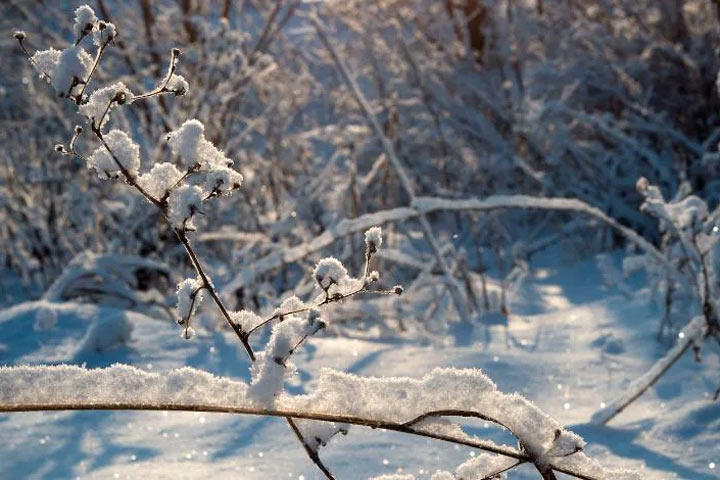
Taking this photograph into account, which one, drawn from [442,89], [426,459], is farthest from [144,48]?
[426,459]

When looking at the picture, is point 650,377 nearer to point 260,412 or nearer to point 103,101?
point 260,412

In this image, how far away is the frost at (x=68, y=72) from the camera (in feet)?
2.39

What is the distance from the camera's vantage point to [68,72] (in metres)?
0.73

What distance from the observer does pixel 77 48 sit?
0.74 m

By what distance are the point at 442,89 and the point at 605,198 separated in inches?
72.0

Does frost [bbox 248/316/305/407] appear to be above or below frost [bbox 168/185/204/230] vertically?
below

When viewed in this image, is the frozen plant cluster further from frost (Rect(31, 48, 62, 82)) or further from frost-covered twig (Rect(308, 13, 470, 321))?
frost-covered twig (Rect(308, 13, 470, 321))

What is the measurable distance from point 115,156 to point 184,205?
85 millimetres

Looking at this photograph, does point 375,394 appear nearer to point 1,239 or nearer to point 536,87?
point 1,239

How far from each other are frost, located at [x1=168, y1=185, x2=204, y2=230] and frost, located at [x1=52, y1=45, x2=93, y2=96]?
149mm

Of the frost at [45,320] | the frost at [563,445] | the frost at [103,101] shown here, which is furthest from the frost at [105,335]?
the frost at [563,445]

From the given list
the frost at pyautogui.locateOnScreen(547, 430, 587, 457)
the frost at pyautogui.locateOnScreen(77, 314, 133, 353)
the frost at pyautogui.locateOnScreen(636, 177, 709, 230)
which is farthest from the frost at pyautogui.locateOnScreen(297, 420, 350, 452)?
the frost at pyautogui.locateOnScreen(77, 314, 133, 353)

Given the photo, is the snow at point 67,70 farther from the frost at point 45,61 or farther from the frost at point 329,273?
the frost at point 329,273

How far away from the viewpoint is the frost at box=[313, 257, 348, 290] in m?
0.80
